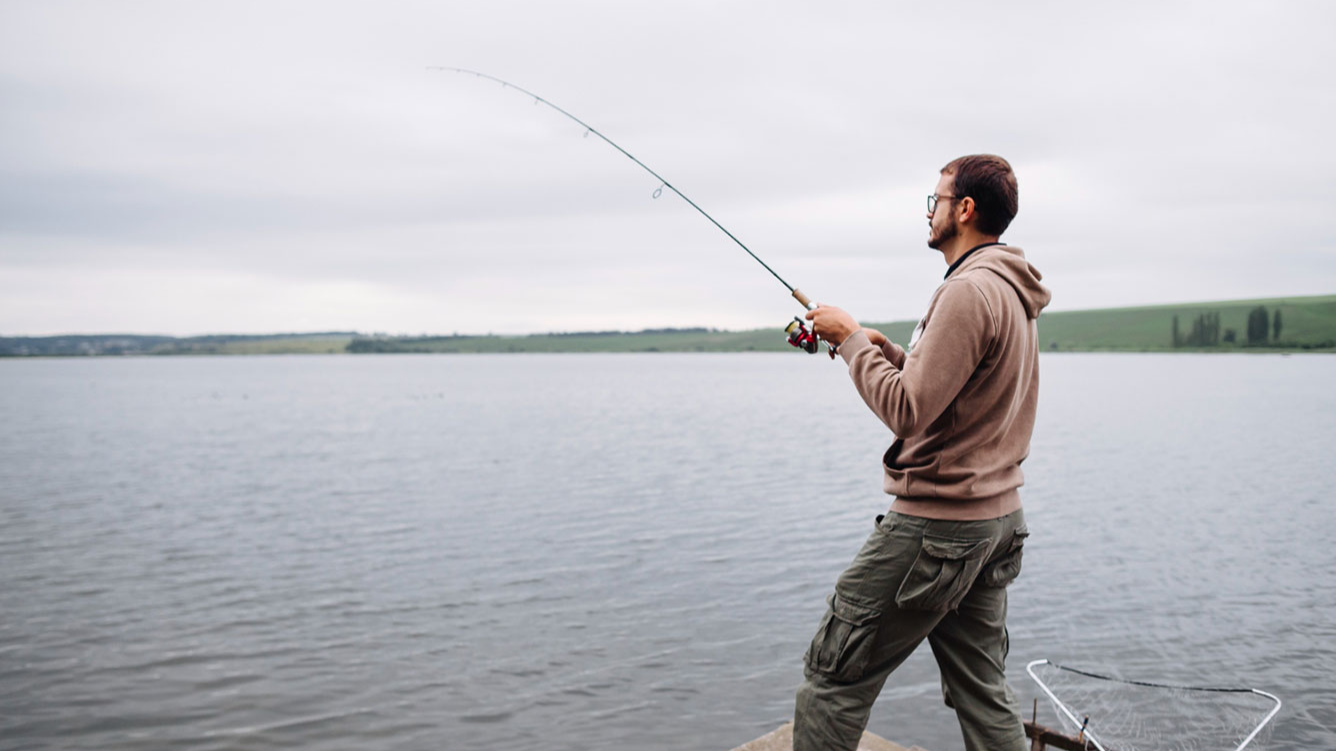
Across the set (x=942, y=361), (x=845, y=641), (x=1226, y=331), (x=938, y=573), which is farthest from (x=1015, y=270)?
(x=1226, y=331)

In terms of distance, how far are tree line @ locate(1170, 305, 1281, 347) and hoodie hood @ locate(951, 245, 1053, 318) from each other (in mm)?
134119

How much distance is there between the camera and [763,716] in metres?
6.92

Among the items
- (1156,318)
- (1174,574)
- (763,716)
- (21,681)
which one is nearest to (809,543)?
(1174,574)

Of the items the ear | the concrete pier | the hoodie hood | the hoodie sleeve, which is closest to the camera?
the hoodie sleeve

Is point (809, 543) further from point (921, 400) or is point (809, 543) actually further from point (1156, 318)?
point (1156, 318)

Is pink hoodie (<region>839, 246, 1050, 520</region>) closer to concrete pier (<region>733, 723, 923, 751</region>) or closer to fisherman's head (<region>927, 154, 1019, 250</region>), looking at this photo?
fisherman's head (<region>927, 154, 1019, 250</region>)

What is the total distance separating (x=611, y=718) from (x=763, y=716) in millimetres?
1102

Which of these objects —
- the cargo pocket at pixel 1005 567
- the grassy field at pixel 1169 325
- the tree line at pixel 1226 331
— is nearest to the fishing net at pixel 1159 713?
the cargo pocket at pixel 1005 567

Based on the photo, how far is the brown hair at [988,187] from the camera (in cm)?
297

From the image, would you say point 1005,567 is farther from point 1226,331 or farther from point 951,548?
point 1226,331

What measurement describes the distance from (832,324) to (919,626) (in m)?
1.00

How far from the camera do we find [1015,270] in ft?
9.61

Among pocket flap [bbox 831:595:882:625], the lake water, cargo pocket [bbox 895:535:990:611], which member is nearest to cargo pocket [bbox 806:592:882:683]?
pocket flap [bbox 831:595:882:625]

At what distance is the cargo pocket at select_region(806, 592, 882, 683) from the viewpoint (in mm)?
2973
